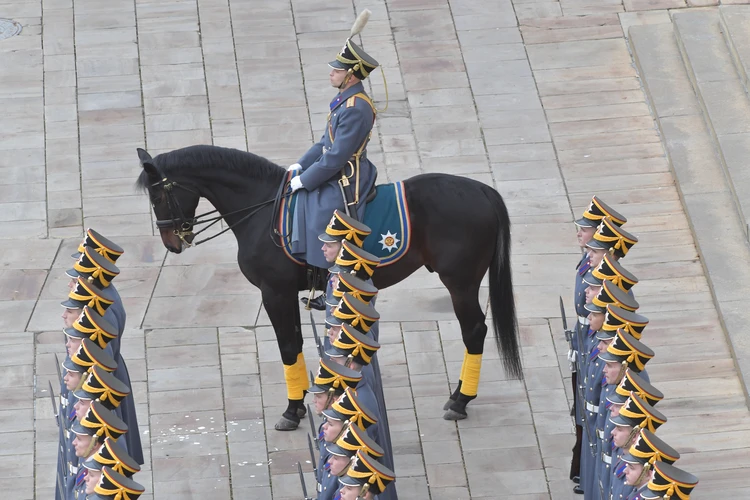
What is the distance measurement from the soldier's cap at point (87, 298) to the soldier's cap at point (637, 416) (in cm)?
396

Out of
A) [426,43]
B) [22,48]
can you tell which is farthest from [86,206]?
[426,43]

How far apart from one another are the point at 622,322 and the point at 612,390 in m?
0.54

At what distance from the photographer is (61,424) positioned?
10.1 m

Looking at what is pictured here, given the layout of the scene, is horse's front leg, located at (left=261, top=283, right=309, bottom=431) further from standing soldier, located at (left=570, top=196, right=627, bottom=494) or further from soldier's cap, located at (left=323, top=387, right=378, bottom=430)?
soldier's cap, located at (left=323, top=387, right=378, bottom=430)

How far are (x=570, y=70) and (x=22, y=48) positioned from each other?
692cm

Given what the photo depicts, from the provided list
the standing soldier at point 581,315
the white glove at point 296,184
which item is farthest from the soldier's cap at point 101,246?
the standing soldier at point 581,315

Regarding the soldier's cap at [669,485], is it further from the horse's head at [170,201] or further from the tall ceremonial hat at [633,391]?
the horse's head at [170,201]

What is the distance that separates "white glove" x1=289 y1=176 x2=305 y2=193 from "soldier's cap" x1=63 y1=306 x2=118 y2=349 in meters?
2.12

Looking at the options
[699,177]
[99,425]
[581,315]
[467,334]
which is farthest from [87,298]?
[699,177]

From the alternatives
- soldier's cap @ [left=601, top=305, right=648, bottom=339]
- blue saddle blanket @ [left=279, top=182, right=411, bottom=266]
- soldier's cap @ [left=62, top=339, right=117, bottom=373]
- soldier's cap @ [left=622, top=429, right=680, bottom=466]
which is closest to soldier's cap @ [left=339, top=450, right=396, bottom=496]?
soldier's cap @ [left=622, top=429, right=680, bottom=466]

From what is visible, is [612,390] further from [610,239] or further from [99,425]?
[99,425]

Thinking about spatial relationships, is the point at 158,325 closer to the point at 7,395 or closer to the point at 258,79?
the point at 7,395

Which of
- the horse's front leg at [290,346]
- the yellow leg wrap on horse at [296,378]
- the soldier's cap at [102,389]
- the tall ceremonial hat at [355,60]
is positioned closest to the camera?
the soldier's cap at [102,389]

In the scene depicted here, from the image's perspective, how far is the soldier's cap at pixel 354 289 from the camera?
1011 cm
